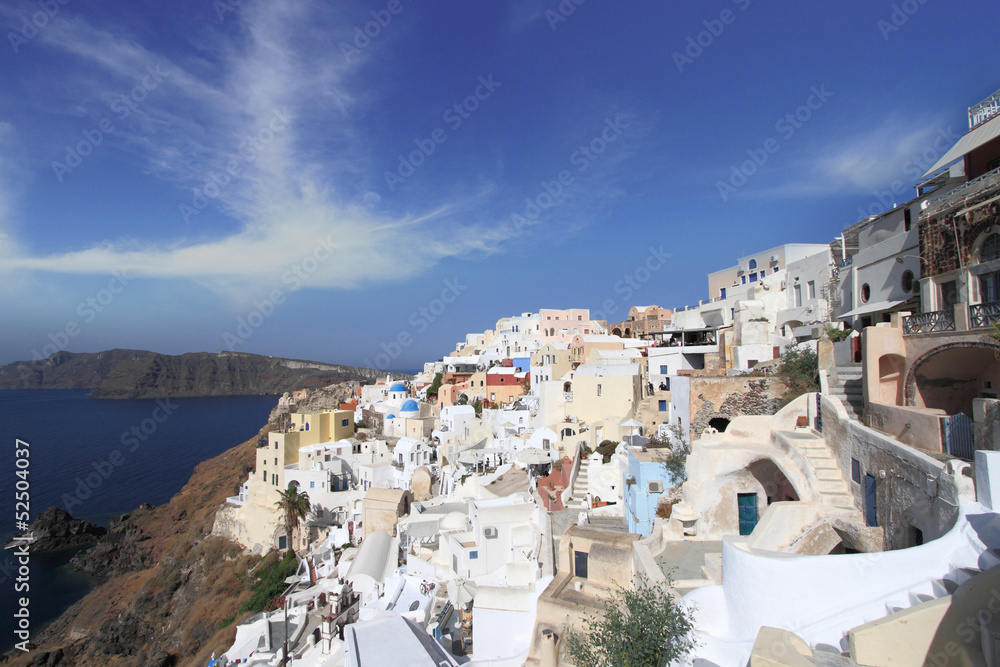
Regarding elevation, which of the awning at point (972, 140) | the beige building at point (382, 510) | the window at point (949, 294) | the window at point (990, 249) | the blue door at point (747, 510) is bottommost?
the beige building at point (382, 510)

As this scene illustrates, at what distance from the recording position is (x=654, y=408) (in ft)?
62.0

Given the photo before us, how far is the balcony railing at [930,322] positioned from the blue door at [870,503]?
2958mm

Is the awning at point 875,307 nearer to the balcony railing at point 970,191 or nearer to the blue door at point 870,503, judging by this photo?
the balcony railing at point 970,191

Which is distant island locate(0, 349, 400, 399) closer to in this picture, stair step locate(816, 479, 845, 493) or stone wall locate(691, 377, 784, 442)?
stone wall locate(691, 377, 784, 442)

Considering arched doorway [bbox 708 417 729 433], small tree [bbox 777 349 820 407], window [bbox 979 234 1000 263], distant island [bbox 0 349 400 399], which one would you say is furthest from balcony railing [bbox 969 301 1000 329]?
distant island [bbox 0 349 400 399]

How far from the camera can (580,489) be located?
16.8 meters

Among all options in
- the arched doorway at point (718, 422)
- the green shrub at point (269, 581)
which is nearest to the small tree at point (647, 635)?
the arched doorway at point (718, 422)

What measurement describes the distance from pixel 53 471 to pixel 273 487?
43.3 metres

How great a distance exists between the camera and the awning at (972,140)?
11.4m

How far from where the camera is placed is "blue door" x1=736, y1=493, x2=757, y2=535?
33.9 feet

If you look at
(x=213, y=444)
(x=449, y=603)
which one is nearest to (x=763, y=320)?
(x=449, y=603)

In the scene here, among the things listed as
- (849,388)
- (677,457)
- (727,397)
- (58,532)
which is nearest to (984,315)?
(849,388)

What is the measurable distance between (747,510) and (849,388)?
3.44m

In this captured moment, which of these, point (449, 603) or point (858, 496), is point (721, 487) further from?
point (449, 603)
